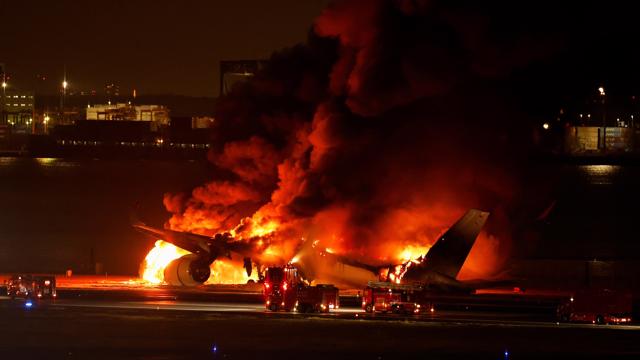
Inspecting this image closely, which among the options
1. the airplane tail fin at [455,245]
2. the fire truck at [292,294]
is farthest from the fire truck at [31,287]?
the airplane tail fin at [455,245]

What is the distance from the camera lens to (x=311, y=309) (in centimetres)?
5550

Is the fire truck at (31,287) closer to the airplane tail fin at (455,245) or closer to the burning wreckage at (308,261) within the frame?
the burning wreckage at (308,261)

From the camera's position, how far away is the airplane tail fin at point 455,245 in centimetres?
6322

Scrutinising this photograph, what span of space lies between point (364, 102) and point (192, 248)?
1364cm

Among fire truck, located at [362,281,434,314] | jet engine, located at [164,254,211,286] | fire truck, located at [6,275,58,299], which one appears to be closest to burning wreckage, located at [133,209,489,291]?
jet engine, located at [164,254,211,286]

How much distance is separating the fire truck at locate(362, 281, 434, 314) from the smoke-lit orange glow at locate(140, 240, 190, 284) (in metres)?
21.4

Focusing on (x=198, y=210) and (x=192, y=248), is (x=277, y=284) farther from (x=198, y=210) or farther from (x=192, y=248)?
(x=198, y=210)

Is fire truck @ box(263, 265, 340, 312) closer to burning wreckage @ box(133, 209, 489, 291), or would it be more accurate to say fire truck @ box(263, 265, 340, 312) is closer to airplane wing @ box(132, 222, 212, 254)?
burning wreckage @ box(133, 209, 489, 291)

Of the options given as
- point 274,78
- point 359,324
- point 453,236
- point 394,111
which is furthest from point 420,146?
point 359,324

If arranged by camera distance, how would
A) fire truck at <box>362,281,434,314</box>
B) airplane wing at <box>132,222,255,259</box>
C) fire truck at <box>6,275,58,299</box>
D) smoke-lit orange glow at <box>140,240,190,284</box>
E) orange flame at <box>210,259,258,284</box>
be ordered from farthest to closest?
smoke-lit orange glow at <box>140,240,190,284</box>
orange flame at <box>210,259,258,284</box>
airplane wing at <box>132,222,255,259</box>
fire truck at <box>6,275,58,299</box>
fire truck at <box>362,281,434,314</box>

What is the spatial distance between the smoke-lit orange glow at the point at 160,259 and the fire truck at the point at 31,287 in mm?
13163

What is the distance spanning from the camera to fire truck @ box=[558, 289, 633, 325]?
5284 cm

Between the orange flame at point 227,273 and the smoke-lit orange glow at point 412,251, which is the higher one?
the smoke-lit orange glow at point 412,251

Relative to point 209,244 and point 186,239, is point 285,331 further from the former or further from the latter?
point 186,239
